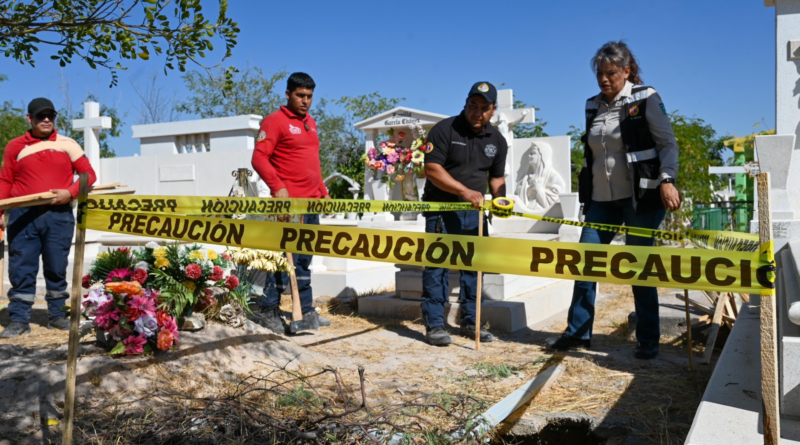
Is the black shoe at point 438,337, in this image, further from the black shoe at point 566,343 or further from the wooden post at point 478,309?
→ the black shoe at point 566,343

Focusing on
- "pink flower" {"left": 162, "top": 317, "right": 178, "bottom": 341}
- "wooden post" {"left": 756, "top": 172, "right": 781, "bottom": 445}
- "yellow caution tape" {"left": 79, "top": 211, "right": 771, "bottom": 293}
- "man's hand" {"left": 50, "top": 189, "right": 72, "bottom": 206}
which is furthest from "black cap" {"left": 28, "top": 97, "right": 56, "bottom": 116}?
"wooden post" {"left": 756, "top": 172, "right": 781, "bottom": 445}

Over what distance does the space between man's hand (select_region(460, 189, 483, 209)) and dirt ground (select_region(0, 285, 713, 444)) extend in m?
1.07

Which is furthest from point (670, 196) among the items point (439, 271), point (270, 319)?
point (270, 319)

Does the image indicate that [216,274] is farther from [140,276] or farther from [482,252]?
[482,252]

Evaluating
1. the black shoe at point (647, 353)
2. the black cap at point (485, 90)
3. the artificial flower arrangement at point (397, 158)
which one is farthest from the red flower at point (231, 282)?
the artificial flower arrangement at point (397, 158)

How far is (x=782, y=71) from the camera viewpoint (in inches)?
239

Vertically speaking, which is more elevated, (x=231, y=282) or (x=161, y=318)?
(x=231, y=282)

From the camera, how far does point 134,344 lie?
375 cm

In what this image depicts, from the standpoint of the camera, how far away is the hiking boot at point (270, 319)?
5.24 meters

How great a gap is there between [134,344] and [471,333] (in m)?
2.64

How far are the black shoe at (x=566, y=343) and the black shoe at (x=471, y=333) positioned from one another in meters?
0.51

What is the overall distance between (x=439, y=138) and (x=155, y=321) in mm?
2493

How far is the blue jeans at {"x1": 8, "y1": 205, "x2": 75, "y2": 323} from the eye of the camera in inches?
214

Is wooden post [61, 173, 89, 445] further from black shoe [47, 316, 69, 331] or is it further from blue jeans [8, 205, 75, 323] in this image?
black shoe [47, 316, 69, 331]
